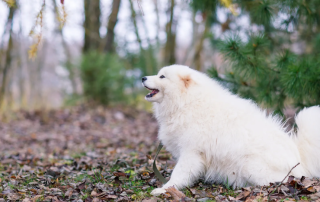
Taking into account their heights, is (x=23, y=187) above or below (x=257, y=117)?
below

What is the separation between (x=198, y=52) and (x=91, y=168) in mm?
10365

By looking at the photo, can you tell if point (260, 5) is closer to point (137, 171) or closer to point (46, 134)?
point (137, 171)

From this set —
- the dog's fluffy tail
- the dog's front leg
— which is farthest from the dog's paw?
the dog's fluffy tail

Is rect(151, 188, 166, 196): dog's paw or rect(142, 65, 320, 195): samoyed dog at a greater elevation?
rect(142, 65, 320, 195): samoyed dog

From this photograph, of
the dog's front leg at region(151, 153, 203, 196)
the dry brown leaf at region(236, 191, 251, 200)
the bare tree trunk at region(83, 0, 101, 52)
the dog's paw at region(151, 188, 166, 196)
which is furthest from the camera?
the bare tree trunk at region(83, 0, 101, 52)

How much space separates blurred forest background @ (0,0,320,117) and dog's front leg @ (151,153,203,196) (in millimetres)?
1892

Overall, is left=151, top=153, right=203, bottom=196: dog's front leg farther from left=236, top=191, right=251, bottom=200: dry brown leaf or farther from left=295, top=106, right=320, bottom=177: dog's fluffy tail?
left=295, top=106, right=320, bottom=177: dog's fluffy tail

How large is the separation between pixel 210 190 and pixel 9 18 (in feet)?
29.6

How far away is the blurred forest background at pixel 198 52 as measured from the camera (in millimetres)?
4868

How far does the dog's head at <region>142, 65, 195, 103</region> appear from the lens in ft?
13.3

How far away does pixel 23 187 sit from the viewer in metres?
4.12

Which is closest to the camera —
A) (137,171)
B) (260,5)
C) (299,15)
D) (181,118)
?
(181,118)

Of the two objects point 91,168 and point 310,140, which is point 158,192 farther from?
point 310,140

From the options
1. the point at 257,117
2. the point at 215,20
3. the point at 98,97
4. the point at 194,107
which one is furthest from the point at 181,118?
the point at 98,97
